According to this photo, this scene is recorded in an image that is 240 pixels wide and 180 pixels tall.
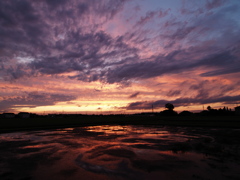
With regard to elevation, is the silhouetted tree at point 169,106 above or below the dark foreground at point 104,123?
above

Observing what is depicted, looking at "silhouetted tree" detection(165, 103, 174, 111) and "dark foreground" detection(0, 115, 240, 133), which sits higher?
"silhouetted tree" detection(165, 103, 174, 111)

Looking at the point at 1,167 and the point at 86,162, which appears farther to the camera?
the point at 86,162

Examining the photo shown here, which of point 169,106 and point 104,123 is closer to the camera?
point 104,123

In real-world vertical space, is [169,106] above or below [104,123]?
above

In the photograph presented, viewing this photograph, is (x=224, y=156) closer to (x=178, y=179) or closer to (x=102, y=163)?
(x=178, y=179)

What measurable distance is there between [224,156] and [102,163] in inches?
373

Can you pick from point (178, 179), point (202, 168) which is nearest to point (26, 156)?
point (178, 179)

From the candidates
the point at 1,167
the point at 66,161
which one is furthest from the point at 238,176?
the point at 1,167

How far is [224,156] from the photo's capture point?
1221 centimetres

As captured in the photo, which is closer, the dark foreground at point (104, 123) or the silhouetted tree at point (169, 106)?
the dark foreground at point (104, 123)

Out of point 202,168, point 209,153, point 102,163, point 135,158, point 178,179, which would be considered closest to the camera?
point 178,179

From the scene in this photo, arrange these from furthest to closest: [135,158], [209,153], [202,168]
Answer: [209,153] → [135,158] → [202,168]

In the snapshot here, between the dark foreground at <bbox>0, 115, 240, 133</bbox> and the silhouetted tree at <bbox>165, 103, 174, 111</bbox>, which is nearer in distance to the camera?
the dark foreground at <bbox>0, 115, 240, 133</bbox>

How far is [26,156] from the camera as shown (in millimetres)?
12828
